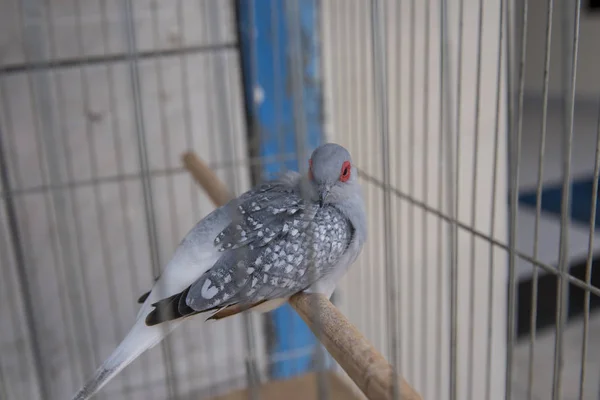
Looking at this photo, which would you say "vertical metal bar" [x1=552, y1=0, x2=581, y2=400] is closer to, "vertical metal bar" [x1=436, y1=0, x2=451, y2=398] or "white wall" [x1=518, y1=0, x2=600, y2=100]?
"vertical metal bar" [x1=436, y1=0, x2=451, y2=398]

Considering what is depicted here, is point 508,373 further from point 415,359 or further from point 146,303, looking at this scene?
point 415,359

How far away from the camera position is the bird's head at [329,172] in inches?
27.5

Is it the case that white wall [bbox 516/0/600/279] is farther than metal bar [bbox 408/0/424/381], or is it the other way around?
white wall [bbox 516/0/600/279]

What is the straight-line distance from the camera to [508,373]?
2.06ft

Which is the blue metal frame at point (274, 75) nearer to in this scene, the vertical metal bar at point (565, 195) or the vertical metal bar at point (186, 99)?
the vertical metal bar at point (186, 99)

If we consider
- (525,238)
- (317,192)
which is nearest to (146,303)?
(317,192)

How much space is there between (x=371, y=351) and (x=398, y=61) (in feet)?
2.74

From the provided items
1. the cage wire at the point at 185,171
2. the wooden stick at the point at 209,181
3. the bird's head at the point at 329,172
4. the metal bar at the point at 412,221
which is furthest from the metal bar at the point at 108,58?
the bird's head at the point at 329,172

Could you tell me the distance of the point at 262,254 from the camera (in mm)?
686

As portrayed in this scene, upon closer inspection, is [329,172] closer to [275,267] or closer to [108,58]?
[275,267]

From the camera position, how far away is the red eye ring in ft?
2.33

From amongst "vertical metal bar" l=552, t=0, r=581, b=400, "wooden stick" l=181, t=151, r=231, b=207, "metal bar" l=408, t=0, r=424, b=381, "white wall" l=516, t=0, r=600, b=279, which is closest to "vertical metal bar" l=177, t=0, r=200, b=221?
"wooden stick" l=181, t=151, r=231, b=207

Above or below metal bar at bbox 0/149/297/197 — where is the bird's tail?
below

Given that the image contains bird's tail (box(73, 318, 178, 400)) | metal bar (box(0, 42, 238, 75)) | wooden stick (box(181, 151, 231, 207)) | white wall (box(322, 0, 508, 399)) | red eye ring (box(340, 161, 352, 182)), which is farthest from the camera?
white wall (box(322, 0, 508, 399))
